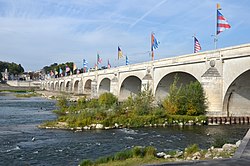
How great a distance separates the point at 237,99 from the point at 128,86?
32.6 meters

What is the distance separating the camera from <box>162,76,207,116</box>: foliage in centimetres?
3616

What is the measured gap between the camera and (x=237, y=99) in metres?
36.2

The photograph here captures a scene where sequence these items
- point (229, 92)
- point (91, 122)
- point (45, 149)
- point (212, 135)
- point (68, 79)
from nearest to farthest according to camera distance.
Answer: point (45, 149), point (212, 135), point (91, 122), point (229, 92), point (68, 79)

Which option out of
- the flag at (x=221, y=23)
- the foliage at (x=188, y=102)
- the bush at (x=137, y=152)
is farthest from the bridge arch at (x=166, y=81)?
the bush at (x=137, y=152)

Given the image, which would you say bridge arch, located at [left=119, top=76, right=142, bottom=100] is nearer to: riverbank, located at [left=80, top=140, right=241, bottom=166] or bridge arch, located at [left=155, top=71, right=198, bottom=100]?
bridge arch, located at [left=155, top=71, right=198, bottom=100]

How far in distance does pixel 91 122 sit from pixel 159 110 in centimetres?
836

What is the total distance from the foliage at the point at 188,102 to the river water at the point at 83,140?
3849 mm

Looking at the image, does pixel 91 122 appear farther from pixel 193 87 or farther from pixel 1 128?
pixel 193 87

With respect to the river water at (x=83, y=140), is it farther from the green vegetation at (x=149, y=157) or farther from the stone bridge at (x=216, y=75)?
the stone bridge at (x=216, y=75)

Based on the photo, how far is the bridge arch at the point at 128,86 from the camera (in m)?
64.5

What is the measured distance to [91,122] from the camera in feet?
108

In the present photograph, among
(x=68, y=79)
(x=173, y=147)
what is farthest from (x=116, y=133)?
(x=68, y=79)

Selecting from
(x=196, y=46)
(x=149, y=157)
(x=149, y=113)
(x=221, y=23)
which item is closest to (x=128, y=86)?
(x=196, y=46)

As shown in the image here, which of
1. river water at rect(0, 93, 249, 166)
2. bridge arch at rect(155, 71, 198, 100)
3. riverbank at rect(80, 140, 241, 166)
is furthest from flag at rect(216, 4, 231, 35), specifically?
riverbank at rect(80, 140, 241, 166)
